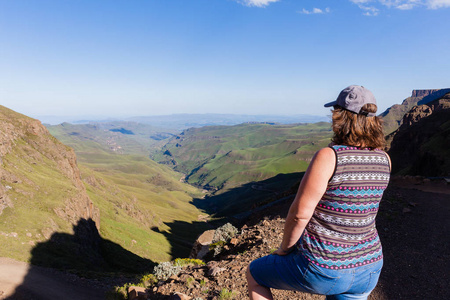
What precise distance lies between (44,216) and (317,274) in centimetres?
4693

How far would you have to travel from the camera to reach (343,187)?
3.07 m

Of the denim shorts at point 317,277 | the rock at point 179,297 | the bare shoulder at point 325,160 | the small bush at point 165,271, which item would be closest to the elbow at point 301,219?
the denim shorts at point 317,277

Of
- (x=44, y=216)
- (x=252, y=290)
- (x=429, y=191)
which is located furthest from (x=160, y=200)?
(x=252, y=290)

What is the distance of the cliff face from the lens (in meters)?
33.3

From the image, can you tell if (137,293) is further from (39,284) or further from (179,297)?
(39,284)

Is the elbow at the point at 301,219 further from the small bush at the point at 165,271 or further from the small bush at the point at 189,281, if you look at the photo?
the small bush at the point at 165,271

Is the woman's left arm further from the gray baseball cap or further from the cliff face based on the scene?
the cliff face

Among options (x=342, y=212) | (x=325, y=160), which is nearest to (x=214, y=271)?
(x=342, y=212)

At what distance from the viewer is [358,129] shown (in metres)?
3.27

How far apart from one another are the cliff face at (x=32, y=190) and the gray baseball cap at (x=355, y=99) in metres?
36.4

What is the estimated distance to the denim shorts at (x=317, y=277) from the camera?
3.15 m

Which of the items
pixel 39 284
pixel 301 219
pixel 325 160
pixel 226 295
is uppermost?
pixel 325 160

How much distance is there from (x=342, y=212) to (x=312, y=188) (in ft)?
1.73

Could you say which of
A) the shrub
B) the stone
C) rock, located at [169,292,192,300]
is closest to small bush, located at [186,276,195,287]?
rock, located at [169,292,192,300]
